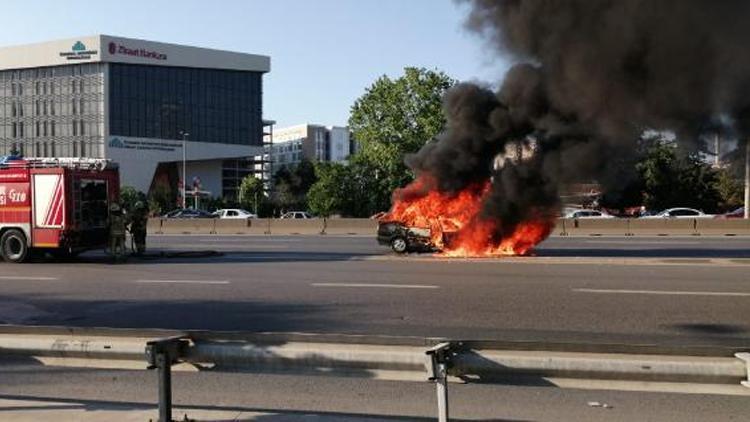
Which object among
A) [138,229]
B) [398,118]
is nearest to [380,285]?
[138,229]

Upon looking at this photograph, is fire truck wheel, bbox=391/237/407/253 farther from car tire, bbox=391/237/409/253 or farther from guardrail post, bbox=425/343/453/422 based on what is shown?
guardrail post, bbox=425/343/453/422

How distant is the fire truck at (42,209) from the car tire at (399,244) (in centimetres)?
738

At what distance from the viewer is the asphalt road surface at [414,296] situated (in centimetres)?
860

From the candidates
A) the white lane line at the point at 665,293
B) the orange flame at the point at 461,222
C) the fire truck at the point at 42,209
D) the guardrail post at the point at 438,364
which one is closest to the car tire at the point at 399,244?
the orange flame at the point at 461,222

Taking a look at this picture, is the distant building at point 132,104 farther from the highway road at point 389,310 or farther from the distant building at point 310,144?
the highway road at point 389,310

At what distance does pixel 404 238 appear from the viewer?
18.8 m

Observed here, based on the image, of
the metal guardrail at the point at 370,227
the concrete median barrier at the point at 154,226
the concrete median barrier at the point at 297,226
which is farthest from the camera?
the concrete median barrier at the point at 154,226

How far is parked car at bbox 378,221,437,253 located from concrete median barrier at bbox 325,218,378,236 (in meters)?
12.9

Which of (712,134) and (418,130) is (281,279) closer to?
(712,134)

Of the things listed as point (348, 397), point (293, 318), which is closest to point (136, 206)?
point (293, 318)

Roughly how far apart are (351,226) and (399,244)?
45.8ft

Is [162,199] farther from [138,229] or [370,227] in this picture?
[138,229]

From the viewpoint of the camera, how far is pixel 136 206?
1908 cm

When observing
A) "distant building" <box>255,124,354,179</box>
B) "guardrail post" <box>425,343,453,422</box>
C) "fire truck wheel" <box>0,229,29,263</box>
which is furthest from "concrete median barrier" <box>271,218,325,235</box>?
"distant building" <box>255,124,354,179</box>
